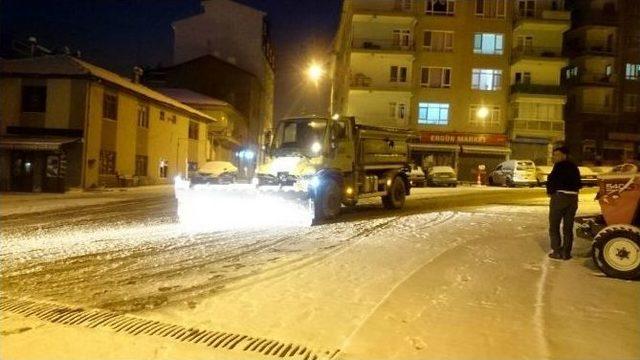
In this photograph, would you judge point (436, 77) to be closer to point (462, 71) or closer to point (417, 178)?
point (462, 71)

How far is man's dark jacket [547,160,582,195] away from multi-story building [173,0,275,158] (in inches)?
2237

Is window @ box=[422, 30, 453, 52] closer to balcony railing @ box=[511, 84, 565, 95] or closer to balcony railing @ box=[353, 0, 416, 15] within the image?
balcony railing @ box=[353, 0, 416, 15]

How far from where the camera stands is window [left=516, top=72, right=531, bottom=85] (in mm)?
50188

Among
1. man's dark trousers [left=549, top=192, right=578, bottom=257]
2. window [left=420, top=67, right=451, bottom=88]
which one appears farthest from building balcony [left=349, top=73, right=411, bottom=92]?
man's dark trousers [left=549, top=192, right=578, bottom=257]

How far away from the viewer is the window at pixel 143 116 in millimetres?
36906

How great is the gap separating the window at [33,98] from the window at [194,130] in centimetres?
1516

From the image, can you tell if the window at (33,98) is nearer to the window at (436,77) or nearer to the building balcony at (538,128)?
the window at (436,77)

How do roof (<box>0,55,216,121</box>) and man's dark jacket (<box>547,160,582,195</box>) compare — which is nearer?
man's dark jacket (<box>547,160,582,195</box>)

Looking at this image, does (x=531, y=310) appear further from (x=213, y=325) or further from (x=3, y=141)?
(x=3, y=141)

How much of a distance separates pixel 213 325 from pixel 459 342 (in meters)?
2.52

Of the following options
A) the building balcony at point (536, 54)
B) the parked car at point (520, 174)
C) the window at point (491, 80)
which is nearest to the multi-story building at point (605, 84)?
the building balcony at point (536, 54)

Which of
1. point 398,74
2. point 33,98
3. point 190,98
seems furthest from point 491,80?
point 33,98

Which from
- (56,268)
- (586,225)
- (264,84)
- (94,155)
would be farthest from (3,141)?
(264,84)

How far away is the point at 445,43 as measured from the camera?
50.5m
